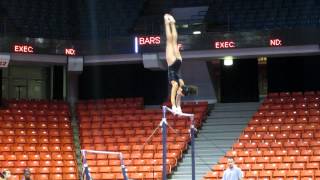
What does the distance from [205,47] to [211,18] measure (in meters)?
3.07

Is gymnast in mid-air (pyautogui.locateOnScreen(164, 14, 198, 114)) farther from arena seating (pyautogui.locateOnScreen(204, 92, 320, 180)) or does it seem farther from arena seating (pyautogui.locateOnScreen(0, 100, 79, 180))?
arena seating (pyautogui.locateOnScreen(0, 100, 79, 180))

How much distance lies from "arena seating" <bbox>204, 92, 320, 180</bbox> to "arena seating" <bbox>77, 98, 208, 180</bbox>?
6.91 feet

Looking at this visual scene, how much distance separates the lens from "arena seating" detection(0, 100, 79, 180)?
2319 cm

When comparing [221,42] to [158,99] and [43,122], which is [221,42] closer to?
[158,99]

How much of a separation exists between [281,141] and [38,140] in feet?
30.4

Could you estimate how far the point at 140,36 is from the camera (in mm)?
25938

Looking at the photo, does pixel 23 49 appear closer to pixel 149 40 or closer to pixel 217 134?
pixel 149 40

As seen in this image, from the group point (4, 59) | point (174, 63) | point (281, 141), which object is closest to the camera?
point (174, 63)

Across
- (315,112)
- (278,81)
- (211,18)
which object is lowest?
(315,112)

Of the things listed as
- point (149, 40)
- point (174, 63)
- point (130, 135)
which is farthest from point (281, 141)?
point (174, 63)

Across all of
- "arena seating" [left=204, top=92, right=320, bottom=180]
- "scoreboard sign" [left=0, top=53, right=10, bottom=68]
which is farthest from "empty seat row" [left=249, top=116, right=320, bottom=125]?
"scoreboard sign" [left=0, top=53, right=10, bottom=68]

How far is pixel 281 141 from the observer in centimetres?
2350

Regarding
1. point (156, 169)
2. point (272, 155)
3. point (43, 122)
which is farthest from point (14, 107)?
point (272, 155)

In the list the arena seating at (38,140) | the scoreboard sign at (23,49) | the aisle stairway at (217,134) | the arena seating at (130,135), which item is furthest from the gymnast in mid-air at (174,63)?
the scoreboard sign at (23,49)
